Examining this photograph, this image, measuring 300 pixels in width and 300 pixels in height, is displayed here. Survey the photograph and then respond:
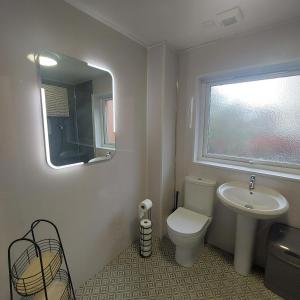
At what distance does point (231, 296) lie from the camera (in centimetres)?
150

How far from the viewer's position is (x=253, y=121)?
6.05 ft

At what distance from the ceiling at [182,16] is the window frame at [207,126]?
1.28 feet

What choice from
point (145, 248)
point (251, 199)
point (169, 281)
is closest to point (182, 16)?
point (251, 199)

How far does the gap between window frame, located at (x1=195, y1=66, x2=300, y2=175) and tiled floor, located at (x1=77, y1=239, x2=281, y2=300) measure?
1011 millimetres

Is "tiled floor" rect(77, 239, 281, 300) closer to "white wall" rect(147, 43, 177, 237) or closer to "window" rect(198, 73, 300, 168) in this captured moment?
"white wall" rect(147, 43, 177, 237)

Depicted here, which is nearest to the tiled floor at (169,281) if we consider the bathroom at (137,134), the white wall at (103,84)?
the bathroom at (137,134)

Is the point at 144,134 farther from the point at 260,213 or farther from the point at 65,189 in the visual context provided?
the point at 260,213

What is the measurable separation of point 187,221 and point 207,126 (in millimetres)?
1102

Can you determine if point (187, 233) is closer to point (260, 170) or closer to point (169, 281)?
point (169, 281)

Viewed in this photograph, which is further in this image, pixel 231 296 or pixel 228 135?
pixel 228 135

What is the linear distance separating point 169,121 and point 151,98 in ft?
1.08

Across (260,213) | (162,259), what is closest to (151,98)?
(260,213)

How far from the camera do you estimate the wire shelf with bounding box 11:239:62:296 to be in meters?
0.98

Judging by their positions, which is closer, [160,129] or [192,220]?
[192,220]
